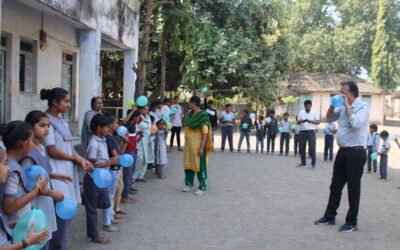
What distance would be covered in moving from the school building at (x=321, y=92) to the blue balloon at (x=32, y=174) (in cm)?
3096

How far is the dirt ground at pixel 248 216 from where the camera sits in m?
4.40

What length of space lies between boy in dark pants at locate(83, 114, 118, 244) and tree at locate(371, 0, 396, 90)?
34053 mm

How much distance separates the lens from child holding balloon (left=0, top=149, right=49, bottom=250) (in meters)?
2.11

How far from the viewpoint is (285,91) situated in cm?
3219

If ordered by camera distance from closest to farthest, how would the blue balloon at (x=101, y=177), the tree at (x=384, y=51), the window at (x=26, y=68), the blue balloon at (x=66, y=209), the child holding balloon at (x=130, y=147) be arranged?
1. the blue balloon at (x=66, y=209)
2. the blue balloon at (x=101, y=177)
3. the child holding balloon at (x=130, y=147)
4. the window at (x=26, y=68)
5. the tree at (x=384, y=51)

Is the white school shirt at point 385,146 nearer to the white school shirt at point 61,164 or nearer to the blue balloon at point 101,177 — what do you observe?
the blue balloon at point 101,177

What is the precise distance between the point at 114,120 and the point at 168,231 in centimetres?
149

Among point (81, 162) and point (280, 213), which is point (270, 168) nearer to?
point (280, 213)

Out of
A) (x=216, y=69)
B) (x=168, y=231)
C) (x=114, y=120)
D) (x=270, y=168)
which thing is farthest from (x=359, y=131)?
(x=216, y=69)

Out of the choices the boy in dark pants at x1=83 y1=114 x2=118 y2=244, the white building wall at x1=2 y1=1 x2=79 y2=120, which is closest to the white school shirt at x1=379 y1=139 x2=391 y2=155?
the boy in dark pants at x1=83 y1=114 x2=118 y2=244

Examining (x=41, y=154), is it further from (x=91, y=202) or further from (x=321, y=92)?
(x=321, y=92)

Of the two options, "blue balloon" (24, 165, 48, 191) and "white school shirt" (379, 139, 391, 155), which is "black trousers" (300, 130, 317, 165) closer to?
"white school shirt" (379, 139, 391, 155)

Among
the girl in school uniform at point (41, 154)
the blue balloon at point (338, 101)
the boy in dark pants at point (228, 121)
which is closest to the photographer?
the girl in school uniform at point (41, 154)

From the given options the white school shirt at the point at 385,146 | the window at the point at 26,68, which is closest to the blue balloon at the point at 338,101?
the white school shirt at the point at 385,146
